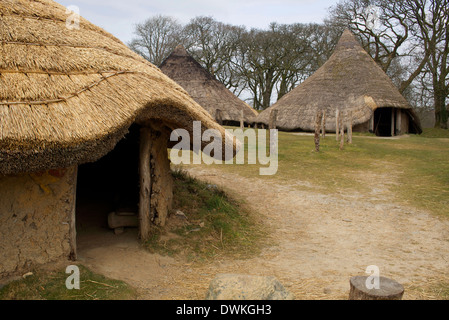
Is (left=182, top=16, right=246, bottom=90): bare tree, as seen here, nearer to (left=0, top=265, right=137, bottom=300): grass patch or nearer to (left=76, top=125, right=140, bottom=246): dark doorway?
(left=76, top=125, right=140, bottom=246): dark doorway

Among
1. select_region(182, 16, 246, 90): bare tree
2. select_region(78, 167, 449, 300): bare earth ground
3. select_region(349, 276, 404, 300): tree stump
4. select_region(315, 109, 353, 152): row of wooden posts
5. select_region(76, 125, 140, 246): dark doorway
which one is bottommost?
select_region(78, 167, 449, 300): bare earth ground

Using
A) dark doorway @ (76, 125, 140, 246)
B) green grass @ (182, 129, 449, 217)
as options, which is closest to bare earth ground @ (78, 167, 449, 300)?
dark doorway @ (76, 125, 140, 246)

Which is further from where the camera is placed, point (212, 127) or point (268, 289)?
point (212, 127)

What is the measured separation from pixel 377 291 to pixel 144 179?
10.8ft

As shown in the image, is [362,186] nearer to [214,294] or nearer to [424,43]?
[214,294]

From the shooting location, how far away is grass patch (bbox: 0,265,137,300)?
4.07 m

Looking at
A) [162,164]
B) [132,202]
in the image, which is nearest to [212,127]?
[162,164]

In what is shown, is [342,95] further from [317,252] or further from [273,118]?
[317,252]

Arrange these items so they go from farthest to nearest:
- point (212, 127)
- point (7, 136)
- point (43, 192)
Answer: point (212, 127) → point (43, 192) → point (7, 136)

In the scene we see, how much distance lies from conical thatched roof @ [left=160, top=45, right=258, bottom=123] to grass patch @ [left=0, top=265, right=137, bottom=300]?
19.6 m

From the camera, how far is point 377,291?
3.60 metres

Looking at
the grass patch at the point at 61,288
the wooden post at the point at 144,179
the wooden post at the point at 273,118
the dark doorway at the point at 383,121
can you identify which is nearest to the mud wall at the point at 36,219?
the grass patch at the point at 61,288
